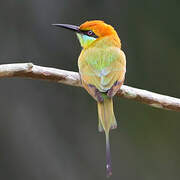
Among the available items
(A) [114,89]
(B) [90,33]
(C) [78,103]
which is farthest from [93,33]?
(C) [78,103]

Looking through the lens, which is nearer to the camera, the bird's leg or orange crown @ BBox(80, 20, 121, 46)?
the bird's leg

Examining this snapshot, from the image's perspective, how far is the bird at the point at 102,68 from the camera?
236 centimetres

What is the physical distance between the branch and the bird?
3.3 inches

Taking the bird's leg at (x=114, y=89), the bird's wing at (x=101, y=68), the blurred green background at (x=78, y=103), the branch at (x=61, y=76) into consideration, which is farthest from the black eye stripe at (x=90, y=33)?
the blurred green background at (x=78, y=103)

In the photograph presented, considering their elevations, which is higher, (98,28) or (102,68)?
(98,28)

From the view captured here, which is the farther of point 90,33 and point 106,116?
point 90,33

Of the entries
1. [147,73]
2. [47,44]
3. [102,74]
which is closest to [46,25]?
[47,44]

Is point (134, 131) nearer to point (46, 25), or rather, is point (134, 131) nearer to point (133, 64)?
point (133, 64)

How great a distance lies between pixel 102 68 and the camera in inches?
99.0

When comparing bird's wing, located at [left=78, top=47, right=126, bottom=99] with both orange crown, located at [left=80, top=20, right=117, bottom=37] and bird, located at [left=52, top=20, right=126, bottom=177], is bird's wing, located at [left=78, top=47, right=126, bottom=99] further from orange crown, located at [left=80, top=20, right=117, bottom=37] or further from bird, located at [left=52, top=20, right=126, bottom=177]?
A: orange crown, located at [left=80, top=20, right=117, bottom=37]

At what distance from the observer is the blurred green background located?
169 inches

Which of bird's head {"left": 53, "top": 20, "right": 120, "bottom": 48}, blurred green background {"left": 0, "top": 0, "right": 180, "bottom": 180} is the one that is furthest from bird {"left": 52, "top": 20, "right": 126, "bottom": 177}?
blurred green background {"left": 0, "top": 0, "right": 180, "bottom": 180}

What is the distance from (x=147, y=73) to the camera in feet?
15.8

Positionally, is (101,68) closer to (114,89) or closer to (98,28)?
(114,89)
